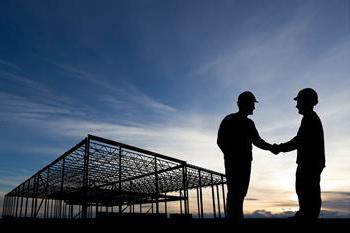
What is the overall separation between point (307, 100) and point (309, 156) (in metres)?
0.65

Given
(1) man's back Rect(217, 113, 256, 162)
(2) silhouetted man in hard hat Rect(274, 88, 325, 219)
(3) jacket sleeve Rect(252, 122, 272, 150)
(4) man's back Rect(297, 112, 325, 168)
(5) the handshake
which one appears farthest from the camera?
(5) the handshake

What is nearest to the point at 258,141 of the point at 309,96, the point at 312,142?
the point at 312,142

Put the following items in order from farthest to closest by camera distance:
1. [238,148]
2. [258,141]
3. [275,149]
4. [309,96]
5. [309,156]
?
[275,149]
[258,141]
[238,148]
[309,96]
[309,156]

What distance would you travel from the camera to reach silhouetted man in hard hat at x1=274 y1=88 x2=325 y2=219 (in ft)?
9.36

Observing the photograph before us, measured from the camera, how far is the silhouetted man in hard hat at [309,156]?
2.85 meters

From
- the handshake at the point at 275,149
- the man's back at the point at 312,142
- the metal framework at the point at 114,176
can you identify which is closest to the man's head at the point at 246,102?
the man's back at the point at 312,142

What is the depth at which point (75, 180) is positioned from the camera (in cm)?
2717

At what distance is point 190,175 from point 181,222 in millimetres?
20680

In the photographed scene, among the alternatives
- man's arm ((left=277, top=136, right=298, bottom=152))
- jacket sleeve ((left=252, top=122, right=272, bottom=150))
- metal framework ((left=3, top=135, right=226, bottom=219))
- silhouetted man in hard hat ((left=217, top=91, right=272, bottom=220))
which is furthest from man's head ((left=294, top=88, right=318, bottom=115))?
metal framework ((left=3, top=135, right=226, bottom=219))

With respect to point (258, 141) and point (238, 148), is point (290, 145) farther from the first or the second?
point (238, 148)

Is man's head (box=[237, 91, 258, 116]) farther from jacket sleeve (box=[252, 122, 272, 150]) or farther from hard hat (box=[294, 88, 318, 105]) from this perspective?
hard hat (box=[294, 88, 318, 105])

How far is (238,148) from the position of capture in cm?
330

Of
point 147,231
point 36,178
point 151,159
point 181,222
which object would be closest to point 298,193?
point 181,222

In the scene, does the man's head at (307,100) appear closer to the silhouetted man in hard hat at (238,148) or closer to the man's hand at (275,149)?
the silhouetted man in hard hat at (238,148)
